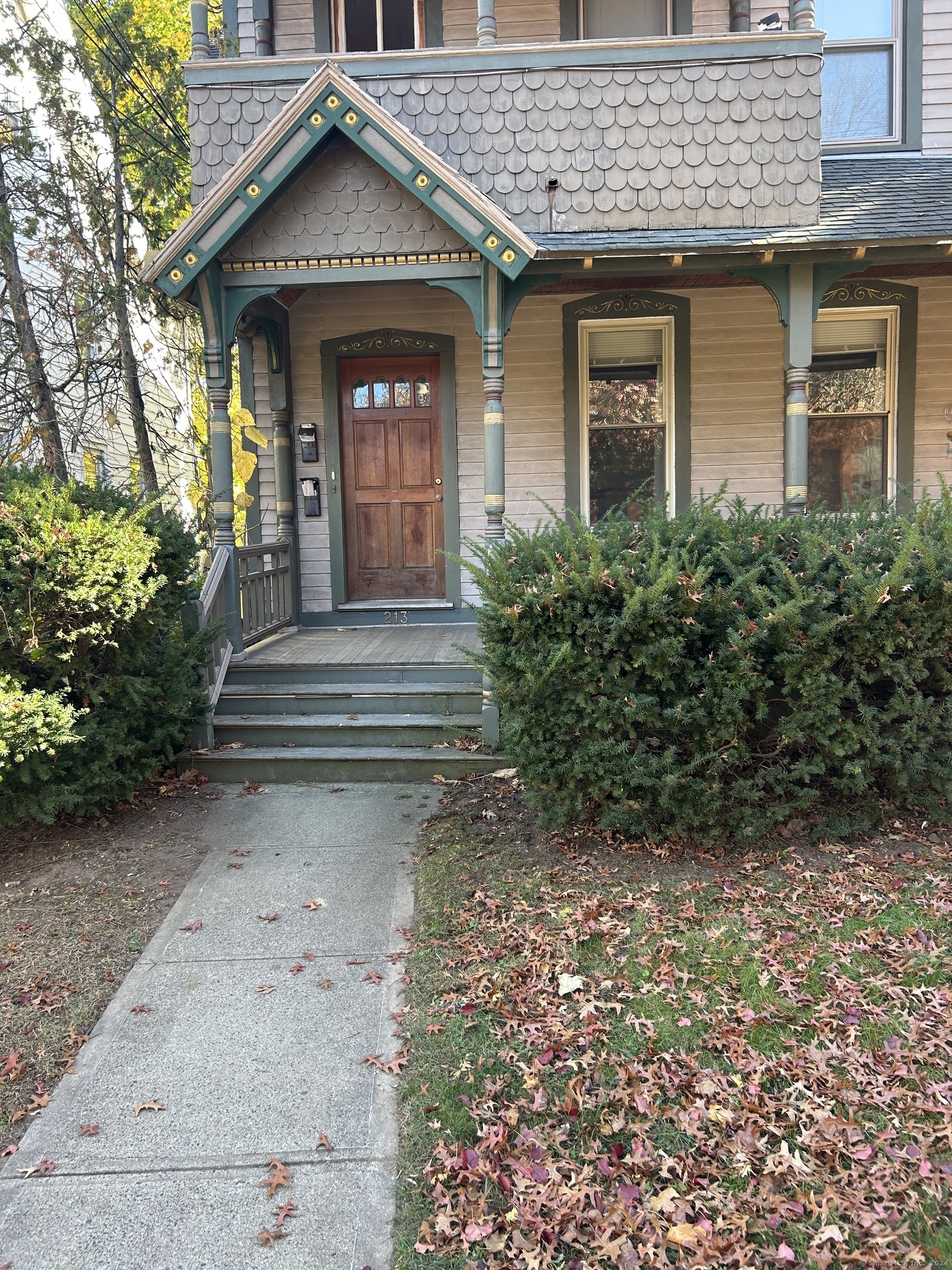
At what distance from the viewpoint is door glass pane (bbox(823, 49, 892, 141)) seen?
335 inches

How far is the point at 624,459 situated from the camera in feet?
28.7

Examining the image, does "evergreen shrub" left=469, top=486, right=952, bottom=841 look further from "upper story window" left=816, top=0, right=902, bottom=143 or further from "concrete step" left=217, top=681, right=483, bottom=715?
"upper story window" left=816, top=0, right=902, bottom=143

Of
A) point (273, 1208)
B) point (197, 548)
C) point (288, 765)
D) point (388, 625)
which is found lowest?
point (273, 1208)

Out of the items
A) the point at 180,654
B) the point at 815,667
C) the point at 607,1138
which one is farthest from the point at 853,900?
the point at 180,654

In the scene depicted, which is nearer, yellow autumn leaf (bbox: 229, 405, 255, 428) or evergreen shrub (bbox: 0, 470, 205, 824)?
evergreen shrub (bbox: 0, 470, 205, 824)

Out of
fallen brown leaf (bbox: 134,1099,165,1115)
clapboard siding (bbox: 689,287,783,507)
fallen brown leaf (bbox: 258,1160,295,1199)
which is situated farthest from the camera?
clapboard siding (bbox: 689,287,783,507)

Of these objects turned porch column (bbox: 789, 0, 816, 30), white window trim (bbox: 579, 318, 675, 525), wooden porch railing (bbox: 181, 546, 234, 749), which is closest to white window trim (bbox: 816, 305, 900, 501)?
white window trim (bbox: 579, 318, 675, 525)

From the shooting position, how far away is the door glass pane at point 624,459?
873cm

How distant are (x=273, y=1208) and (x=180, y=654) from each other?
12.5ft

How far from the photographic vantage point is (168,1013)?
11.8 feet

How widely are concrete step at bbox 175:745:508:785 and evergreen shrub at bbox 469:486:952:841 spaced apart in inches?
59.2

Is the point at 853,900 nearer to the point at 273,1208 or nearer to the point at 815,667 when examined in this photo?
the point at 815,667

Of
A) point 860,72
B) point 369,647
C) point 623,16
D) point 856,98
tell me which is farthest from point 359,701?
point 860,72

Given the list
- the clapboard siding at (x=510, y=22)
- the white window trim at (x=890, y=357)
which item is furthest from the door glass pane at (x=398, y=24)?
the white window trim at (x=890, y=357)
